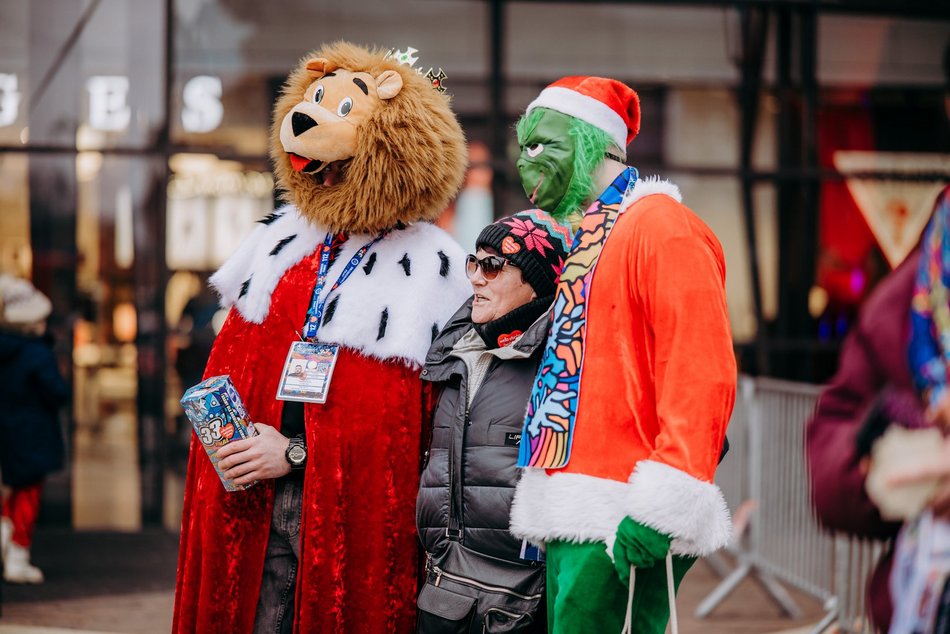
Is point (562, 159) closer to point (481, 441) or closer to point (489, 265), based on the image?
point (489, 265)

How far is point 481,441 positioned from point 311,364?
68 centimetres

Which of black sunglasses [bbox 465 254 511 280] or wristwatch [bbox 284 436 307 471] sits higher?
black sunglasses [bbox 465 254 511 280]

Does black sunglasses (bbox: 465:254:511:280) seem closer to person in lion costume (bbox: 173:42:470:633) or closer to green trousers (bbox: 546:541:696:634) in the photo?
person in lion costume (bbox: 173:42:470:633)

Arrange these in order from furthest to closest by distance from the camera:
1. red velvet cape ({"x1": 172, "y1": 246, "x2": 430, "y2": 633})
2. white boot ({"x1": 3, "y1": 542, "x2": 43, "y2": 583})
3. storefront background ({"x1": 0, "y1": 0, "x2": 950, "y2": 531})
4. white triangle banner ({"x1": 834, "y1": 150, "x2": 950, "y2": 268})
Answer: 1. white triangle banner ({"x1": 834, "y1": 150, "x2": 950, "y2": 268})
2. storefront background ({"x1": 0, "y1": 0, "x2": 950, "y2": 531})
3. white boot ({"x1": 3, "y1": 542, "x2": 43, "y2": 583})
4. red velvet cape ({"x1": 172, "y1": 246, "x2": 430, "y2": 633})

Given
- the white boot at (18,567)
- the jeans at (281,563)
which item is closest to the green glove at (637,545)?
the jeans at (281,563)

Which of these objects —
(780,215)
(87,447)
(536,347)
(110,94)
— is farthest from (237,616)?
(780,215)

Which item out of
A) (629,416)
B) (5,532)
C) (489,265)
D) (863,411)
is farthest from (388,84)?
(5,532)

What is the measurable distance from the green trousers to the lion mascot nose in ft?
5.20

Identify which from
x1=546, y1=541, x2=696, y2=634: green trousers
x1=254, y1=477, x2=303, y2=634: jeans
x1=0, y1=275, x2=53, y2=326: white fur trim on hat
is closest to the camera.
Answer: x1=546, y1=541, x2=696, y2=634: green trousers

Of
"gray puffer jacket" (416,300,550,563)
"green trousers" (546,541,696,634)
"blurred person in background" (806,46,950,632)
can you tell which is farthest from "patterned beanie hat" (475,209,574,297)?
"blurred person in background" (806,46,950,632)

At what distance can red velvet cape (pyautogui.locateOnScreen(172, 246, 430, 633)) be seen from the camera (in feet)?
11.6

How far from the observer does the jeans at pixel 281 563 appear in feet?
11.9

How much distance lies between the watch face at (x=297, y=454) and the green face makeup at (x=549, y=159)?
113 cm

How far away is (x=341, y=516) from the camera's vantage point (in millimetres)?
3535
